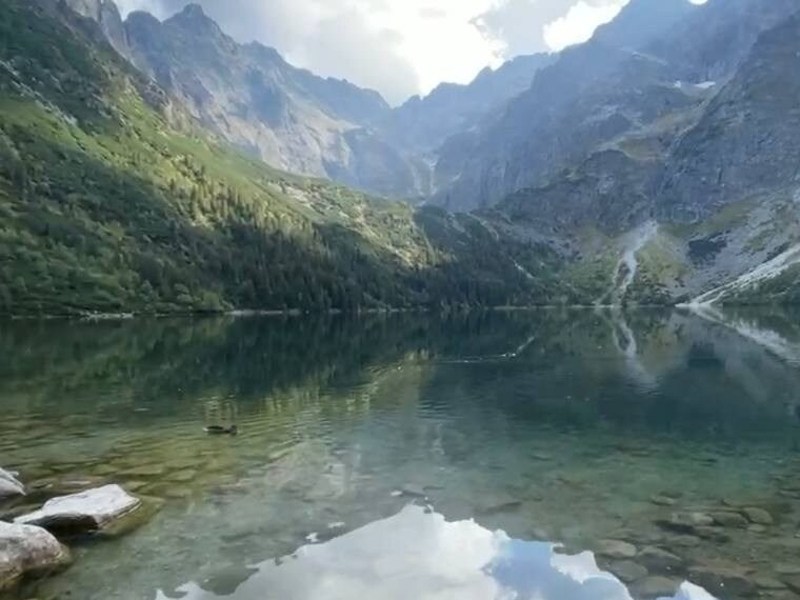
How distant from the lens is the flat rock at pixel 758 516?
87.4 feet

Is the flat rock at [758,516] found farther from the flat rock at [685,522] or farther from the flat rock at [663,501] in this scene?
the flat rock at [663,501]

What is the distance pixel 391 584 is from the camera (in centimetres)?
2144

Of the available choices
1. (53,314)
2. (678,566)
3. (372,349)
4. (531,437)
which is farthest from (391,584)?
(53,314)

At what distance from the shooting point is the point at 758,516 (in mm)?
27406

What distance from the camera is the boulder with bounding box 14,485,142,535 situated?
78.1 ft

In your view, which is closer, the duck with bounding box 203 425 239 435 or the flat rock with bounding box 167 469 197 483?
the flat rock with bounding box 167 469 197 483

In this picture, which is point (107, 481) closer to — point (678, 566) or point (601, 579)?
point (601, 579)

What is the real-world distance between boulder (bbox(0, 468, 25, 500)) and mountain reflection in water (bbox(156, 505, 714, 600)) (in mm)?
11588

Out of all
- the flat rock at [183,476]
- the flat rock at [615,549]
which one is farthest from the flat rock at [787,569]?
the flat rock at [183,476]

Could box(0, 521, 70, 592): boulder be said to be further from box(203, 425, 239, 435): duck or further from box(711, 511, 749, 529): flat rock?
Result: box(711, 511, 749, 529): flat rock

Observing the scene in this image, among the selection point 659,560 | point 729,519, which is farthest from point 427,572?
point 729,519

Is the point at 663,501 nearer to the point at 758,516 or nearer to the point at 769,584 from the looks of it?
the point at 758,516

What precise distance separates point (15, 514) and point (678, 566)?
2285 centimetres

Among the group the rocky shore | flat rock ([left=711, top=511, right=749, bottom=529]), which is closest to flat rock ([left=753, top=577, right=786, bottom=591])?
flat rock ([left=711, top=511, right=749, bottom=529])
